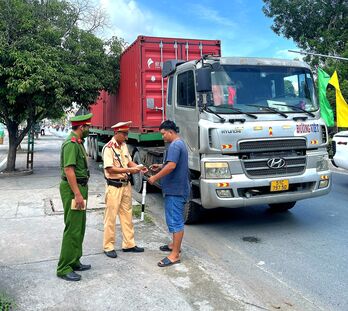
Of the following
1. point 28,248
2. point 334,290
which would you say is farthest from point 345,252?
point 28,248

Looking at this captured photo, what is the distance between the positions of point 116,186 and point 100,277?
1130mm

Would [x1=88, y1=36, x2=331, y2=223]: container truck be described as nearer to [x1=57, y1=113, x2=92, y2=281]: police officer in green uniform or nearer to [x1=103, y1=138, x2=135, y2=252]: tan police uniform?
[x1=103, y1=138, x2=135, y2=252]: tan police uniform

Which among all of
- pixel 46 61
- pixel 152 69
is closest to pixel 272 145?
pixel 152 69

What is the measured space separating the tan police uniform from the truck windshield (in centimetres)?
163

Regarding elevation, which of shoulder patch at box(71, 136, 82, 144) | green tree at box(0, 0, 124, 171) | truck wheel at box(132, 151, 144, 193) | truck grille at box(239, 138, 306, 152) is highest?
green tree at box(0, 0, 124, 171)

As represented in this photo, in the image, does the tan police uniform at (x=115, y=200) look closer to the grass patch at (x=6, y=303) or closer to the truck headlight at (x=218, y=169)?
the truck headlight at (x=218, y=169)

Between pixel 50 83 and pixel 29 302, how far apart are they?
7.74 metres

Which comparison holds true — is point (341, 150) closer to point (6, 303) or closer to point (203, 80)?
point (203, 80)

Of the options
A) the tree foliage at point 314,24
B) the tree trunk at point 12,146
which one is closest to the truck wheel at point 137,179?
the tree trunk at point 12,146

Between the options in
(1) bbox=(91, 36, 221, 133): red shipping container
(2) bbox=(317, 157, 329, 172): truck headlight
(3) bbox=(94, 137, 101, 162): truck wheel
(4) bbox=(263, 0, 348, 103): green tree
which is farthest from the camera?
(4) bbox=(263, 0, 348, 103): green tree

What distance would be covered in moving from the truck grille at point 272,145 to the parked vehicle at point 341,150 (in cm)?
345

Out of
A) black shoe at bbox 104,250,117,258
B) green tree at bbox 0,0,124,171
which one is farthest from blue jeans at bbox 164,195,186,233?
green tree at bbox 0,0,124,171

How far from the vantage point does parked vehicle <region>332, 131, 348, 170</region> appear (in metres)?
8.84

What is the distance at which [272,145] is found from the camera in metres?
5.75
